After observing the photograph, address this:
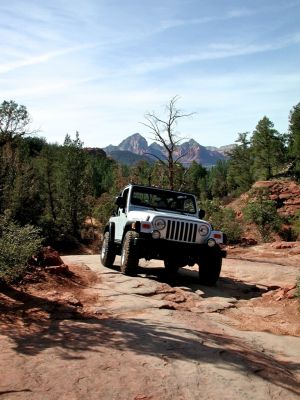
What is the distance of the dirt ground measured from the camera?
3.73m

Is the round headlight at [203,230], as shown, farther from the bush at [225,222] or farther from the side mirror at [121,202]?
the bush at [225,222]

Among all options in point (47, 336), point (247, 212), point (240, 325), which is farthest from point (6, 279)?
point (247, 212)

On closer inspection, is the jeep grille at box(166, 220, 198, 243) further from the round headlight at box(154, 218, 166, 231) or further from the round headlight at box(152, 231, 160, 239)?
the round headlight at box(152, 231, 160, 239)

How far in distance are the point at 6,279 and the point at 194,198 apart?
570 cm

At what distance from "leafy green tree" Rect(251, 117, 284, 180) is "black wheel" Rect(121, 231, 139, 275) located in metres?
54.0

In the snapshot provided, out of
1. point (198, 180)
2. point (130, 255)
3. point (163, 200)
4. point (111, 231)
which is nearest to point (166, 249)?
point (130, 255)

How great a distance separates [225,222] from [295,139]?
109 feet

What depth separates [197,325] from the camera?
20.0 feet

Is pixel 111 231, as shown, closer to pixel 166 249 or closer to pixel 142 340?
pixel 166 249

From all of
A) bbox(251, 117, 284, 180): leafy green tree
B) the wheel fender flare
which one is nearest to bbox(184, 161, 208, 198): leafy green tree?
bbox(251, 117, 284, 180): leafy green tree

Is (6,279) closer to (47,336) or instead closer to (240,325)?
(47,336)

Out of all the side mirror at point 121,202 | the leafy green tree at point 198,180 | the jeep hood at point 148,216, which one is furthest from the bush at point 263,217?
the leafy green tree at point 198,180

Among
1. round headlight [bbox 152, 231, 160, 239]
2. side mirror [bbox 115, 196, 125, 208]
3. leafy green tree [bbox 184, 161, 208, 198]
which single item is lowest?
round headlight [bbox 152, 231, 160, 239]

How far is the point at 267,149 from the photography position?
6122 centimetres
